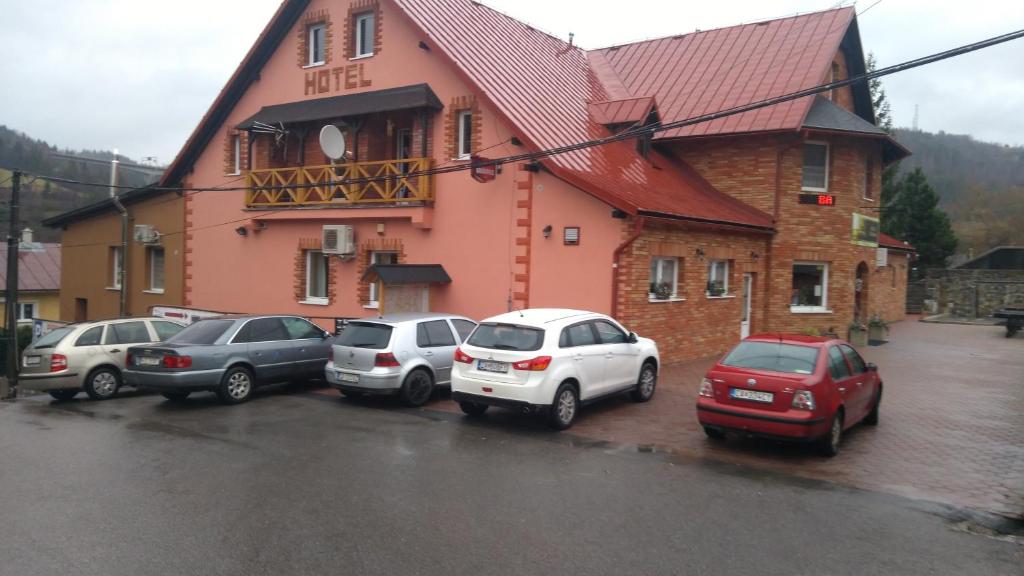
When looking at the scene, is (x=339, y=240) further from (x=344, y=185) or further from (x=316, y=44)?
(x=316, y=44)

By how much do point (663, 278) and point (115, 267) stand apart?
64.3 ft

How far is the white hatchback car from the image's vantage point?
997 cm

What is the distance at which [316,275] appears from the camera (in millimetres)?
21250

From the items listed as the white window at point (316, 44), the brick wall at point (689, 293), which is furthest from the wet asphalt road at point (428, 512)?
the white window at point (316, 44)

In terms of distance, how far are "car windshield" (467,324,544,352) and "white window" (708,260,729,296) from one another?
28.4ft

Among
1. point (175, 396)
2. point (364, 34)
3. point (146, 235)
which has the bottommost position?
point (175, 396)

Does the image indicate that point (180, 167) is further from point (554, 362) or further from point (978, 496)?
point (978, 496)

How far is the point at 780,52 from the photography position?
22.1 meters

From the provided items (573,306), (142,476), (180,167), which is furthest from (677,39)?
(142,476)

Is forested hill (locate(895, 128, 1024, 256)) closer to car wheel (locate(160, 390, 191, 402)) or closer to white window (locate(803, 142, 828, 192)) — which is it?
white window (locate(803, 142, 828, 192))

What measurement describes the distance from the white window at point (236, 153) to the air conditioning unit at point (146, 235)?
12.1ft

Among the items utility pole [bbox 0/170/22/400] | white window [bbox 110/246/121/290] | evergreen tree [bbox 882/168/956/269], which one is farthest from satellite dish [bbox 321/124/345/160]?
evergreen tree [bbox 882/168/956/269]

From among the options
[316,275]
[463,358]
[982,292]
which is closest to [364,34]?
[316,275]

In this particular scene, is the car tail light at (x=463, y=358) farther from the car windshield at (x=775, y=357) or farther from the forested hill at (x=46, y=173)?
the forested hill at (x=46, y=173)
